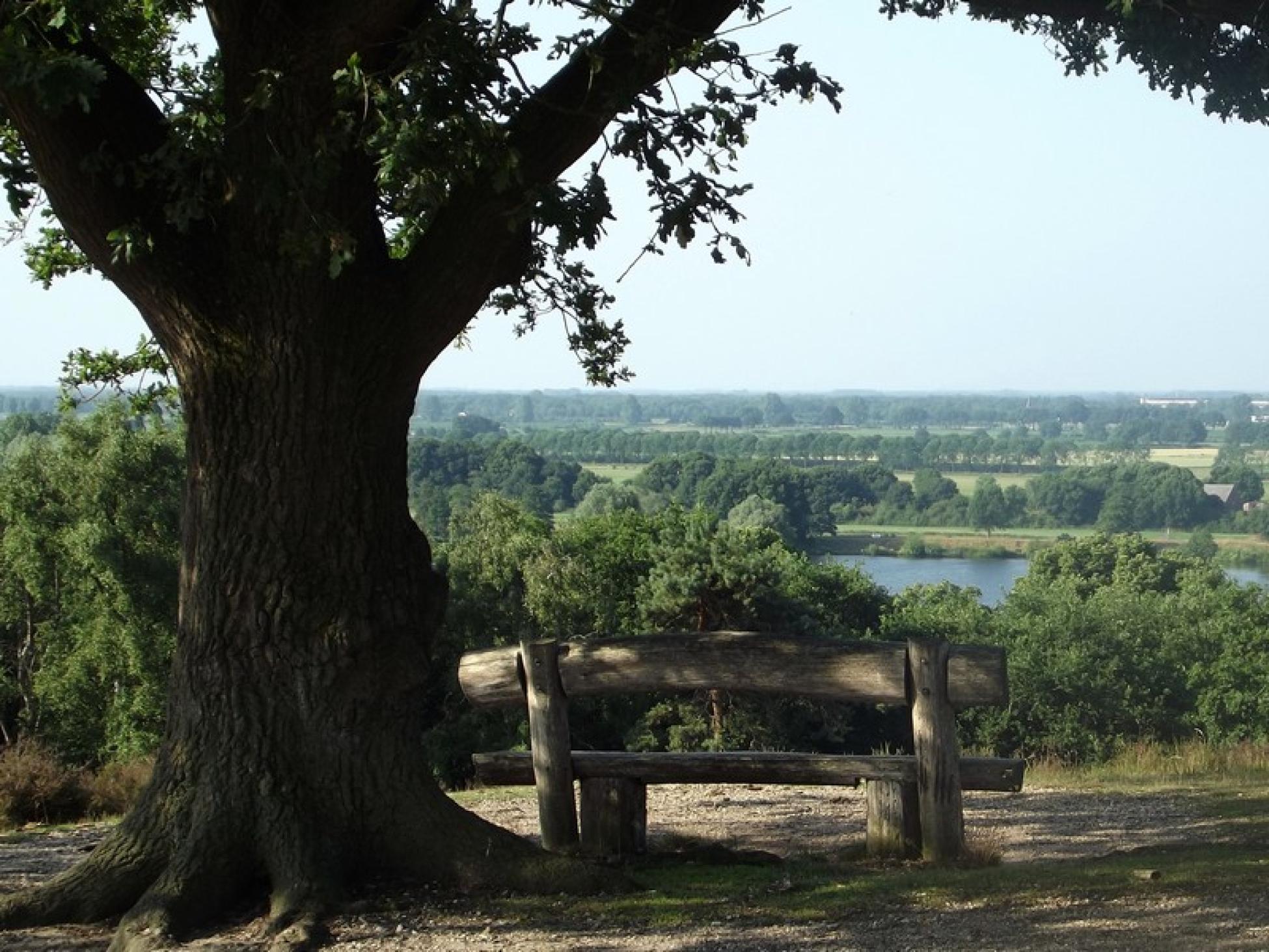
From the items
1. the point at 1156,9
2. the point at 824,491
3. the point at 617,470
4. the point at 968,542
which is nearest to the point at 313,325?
the point at 1156,9

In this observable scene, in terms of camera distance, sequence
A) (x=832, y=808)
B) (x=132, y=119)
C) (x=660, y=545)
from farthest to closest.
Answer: (x=660, y=545), (x=832, y=808), (x=132, y=119)

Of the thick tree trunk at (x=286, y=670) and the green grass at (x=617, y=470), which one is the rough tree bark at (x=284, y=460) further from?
the green grass at (x=617, y=470)

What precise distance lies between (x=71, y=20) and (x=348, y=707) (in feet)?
11.1

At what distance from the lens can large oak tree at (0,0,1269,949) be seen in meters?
6.79

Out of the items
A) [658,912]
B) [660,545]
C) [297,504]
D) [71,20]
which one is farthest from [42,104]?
[660,545]

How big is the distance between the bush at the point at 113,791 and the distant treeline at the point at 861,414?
13286cm

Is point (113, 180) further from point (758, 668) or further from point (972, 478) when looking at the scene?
point (972, 478)

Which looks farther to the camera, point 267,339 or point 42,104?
point 267,339

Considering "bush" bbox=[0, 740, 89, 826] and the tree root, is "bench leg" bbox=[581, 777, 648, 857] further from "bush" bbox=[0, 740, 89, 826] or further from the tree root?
"bush" bbox=[0, 740, 89, 826]

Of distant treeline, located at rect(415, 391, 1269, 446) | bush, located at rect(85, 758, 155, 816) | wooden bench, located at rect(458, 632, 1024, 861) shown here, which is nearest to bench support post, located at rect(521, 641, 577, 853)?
wooden bench, located at rect(458, 632, 1024, 861)

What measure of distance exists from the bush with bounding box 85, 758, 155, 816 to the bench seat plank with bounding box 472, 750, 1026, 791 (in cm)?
492

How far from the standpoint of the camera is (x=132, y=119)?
701 cm

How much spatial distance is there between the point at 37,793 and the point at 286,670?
5.87 metres

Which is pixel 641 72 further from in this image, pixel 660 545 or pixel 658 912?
pixel 660 545
